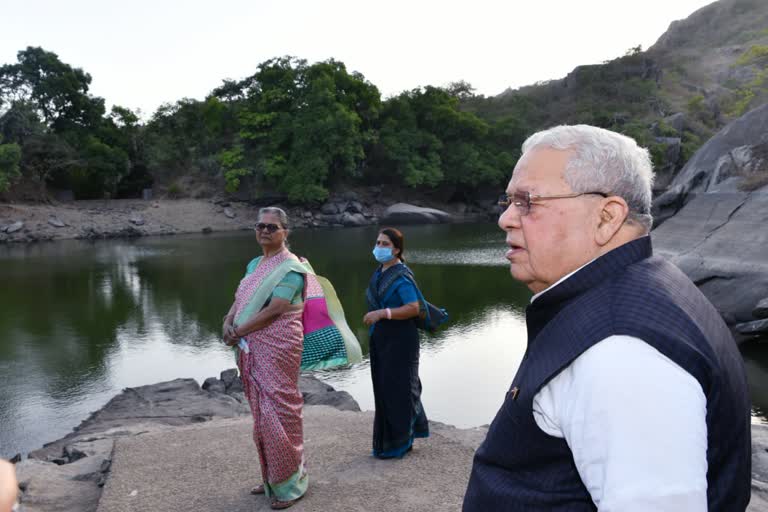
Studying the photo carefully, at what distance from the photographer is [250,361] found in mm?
3557

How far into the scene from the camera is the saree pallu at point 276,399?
11.3 feet

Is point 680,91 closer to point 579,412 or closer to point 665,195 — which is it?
point 665,195

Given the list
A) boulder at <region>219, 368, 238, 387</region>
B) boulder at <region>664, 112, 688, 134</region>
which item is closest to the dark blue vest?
boulder at <region>219, 368, 238, 387</region>

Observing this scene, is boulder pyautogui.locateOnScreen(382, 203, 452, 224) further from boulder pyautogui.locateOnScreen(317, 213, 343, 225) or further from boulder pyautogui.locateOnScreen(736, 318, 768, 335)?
boulder pyautogui.locateOnScreen(736, 318, 768, 335)

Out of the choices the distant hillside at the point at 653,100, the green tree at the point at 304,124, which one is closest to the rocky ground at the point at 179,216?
the green tree at the point at 304,124

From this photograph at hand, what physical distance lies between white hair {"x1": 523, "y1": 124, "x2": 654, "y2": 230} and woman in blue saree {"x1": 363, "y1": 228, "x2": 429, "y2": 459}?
9.43 ft

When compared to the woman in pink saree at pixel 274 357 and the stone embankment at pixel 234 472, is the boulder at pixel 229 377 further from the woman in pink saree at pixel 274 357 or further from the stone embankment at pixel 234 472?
the woman in pink saree at pixel 274 357

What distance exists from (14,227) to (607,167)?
96.0ft

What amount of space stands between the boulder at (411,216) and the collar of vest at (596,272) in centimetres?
3225

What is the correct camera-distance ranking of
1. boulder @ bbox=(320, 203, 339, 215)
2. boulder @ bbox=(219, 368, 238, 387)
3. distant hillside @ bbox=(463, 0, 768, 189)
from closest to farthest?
boulder @ bbox=(219, 368, 238, 387) → distant hillside @ bbox=(463, 0, 768, 189) → boulder @ bbox=(320, 203, 339, 215)

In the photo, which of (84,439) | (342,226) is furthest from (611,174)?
(342,226)

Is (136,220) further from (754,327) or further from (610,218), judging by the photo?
(610,218)

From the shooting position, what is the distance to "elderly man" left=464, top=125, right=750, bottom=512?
93 centimetres

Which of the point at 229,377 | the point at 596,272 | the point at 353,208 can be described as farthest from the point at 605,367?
the point at 353,208
